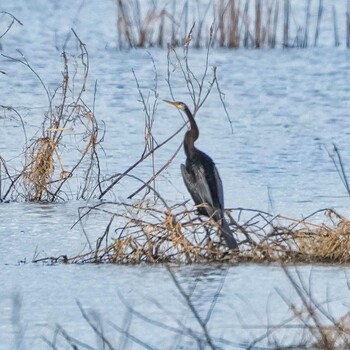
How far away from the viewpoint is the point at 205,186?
5.37 meters

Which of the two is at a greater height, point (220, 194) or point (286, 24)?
point (220, 194)

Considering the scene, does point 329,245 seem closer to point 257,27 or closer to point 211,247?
point 211,247

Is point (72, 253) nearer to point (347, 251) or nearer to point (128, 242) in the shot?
point (128, 242)

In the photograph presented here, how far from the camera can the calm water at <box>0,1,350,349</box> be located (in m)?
4.24

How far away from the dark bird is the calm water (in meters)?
0.20

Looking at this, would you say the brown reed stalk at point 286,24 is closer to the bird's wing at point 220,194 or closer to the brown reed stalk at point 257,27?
the brown reed stalk at point 257,27

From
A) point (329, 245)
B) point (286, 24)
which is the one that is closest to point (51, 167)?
point (329, 245)

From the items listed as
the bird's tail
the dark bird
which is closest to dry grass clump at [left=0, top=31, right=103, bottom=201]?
the dark bird

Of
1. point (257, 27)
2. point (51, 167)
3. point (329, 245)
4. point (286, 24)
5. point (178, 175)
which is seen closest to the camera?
point (329, 245)

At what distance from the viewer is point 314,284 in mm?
4695

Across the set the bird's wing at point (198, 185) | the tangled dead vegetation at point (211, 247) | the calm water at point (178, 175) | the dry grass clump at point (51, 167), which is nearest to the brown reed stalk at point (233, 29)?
the calm water at point (178, 175)

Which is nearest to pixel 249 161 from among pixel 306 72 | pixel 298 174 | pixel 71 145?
pixel 298 174

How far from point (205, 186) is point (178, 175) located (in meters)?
→ 1.97

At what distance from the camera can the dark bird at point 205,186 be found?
16.6 ft
